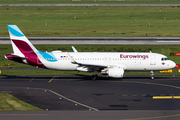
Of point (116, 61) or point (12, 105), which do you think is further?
point (116, 61)

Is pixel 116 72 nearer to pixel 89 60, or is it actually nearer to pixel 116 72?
pixel 116 72

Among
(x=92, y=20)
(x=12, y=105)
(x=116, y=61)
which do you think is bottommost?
(x=12, y=105)

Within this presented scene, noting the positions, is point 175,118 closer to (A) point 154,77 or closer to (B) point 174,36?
(A) point 154,77

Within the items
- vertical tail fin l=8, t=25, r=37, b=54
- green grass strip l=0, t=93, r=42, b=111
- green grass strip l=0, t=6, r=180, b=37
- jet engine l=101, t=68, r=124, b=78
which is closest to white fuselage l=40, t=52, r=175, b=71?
jet engine l=101, t=68, r=124, b=78

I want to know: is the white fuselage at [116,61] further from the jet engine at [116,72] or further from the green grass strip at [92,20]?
the green grass strip at [92,20]

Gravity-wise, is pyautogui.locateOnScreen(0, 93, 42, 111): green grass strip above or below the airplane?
below

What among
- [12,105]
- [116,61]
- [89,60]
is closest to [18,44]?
[89,60]

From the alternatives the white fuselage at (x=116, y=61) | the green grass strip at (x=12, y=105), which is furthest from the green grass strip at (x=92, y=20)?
the green grass strip at (x=12, y=105)

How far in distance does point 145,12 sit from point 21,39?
105971 millimetres

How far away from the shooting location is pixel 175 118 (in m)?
29.4

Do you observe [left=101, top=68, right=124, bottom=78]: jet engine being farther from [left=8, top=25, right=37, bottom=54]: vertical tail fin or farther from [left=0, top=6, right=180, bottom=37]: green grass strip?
[left=0, top=6, right=180, bottom=37]: green grass strip

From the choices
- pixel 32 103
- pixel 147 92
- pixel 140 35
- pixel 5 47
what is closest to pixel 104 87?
pixel 147 92

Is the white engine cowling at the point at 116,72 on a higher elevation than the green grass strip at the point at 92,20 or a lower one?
lower

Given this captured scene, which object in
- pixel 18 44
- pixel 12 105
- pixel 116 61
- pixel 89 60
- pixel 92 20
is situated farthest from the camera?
pixel 92 20
